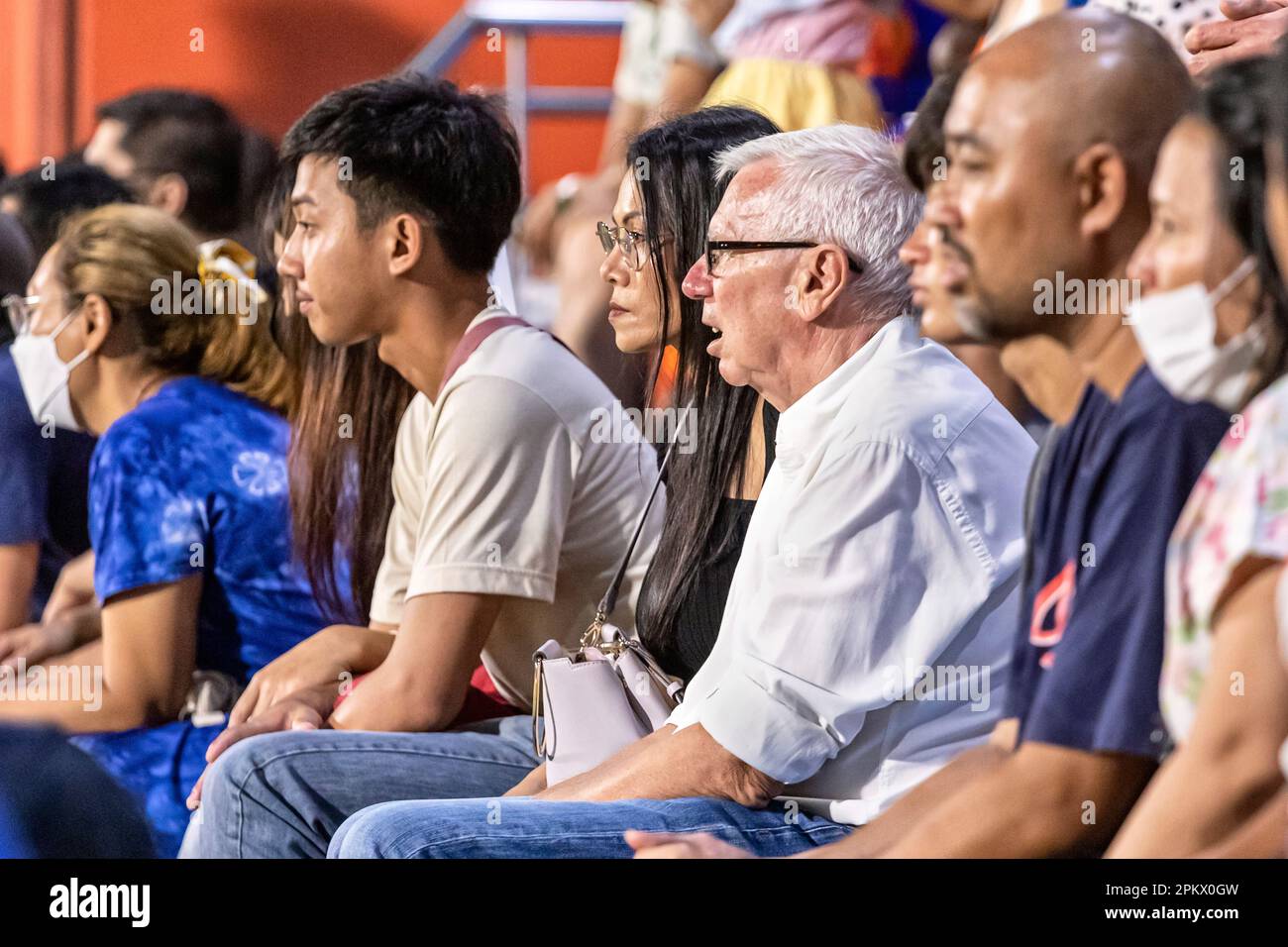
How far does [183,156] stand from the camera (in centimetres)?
430

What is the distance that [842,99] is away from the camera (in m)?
3.87

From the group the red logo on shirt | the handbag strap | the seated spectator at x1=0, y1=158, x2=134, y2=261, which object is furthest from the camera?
the seated spectator at x1=0, y1=158, x2=134, y2=261

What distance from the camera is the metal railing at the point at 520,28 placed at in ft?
15.7

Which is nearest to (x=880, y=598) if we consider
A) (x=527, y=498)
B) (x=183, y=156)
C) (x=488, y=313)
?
(x=527, y=498)

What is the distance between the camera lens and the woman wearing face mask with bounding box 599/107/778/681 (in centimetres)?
233

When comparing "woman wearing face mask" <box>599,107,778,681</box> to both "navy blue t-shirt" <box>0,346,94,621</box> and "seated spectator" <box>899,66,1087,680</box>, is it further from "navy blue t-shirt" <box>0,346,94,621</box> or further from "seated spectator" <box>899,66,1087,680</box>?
"navy blue t-shirt" <box>0,346,94,621</box>

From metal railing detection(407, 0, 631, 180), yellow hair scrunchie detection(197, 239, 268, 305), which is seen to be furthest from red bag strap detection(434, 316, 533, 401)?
metal railing detection(407, 0, 631, 180)

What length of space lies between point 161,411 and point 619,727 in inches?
39.9

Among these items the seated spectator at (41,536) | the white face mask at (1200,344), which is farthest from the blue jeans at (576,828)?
the seated spectator at (41,536)

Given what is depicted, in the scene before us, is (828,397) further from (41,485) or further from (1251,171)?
(41,485)

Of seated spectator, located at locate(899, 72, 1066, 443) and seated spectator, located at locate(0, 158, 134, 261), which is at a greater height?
seated spectator, located at locate(899, 72, 1066, 443)

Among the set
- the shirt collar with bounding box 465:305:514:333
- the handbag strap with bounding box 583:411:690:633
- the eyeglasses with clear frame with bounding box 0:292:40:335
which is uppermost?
the shirt collar with bounding box 465:305:514:333

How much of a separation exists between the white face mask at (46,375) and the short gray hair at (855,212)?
140 centimetres

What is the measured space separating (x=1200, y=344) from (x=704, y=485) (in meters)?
0.97
